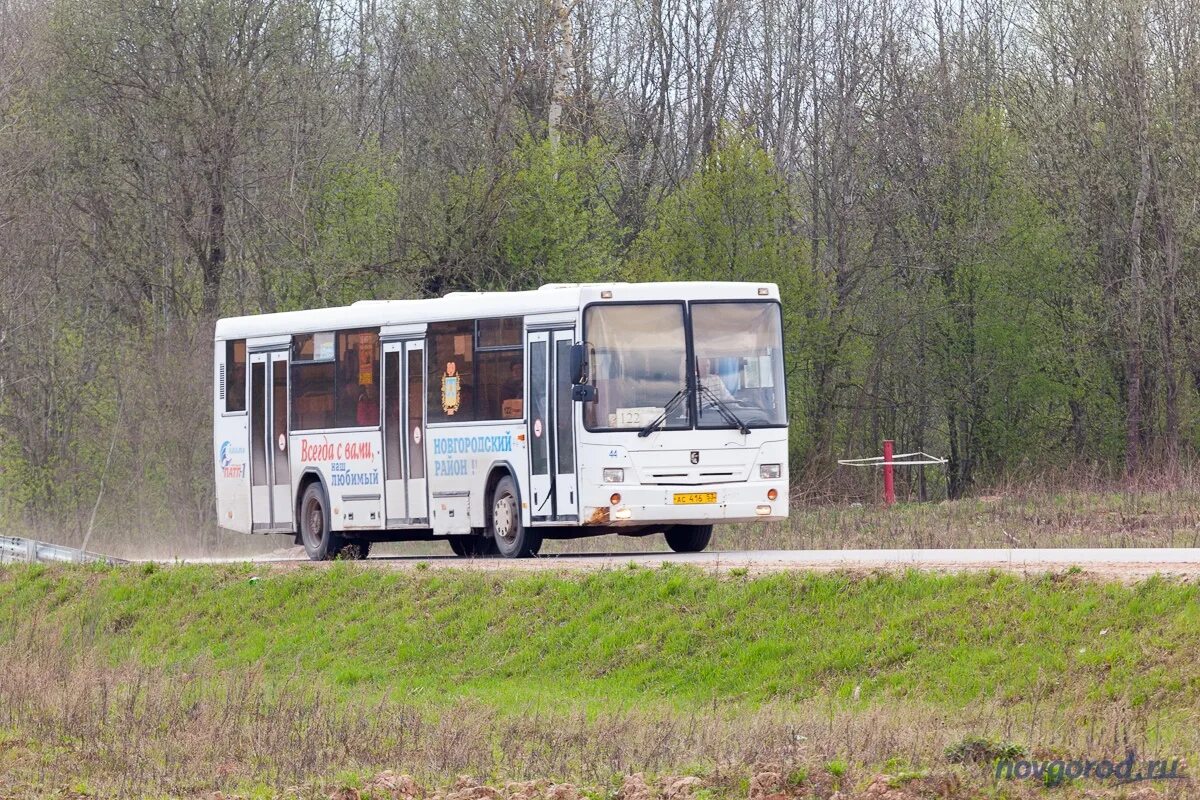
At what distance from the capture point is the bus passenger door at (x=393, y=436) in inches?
901

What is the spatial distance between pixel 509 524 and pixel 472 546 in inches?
123

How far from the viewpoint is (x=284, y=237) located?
42.3 m

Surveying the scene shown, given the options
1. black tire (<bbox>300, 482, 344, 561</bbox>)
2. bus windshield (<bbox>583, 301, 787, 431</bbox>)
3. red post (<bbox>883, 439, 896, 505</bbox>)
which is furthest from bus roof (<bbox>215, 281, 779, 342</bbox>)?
red post (<bbox>883, 439, 896, 505</bbox>)

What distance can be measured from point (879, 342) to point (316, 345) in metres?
23.2

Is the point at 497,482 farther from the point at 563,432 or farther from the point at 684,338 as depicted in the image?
the point at 684,338

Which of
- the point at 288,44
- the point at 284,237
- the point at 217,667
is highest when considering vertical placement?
the point at 288,44

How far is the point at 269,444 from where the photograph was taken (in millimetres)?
25141

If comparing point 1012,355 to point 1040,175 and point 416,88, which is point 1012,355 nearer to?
point 1040,175

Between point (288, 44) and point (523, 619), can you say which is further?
point (288, 44)

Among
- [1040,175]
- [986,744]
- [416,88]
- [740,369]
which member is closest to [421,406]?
[740,369]

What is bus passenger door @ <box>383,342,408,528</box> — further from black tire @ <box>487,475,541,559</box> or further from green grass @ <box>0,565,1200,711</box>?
green grass @ <box>0,565,1200,711</box>

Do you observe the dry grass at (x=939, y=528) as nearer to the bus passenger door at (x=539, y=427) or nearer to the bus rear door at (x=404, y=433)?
the bus rear door at (x=404, y=433)

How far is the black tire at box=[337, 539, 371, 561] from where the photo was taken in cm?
2423

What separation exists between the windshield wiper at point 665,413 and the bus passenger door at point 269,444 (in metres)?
6.44
